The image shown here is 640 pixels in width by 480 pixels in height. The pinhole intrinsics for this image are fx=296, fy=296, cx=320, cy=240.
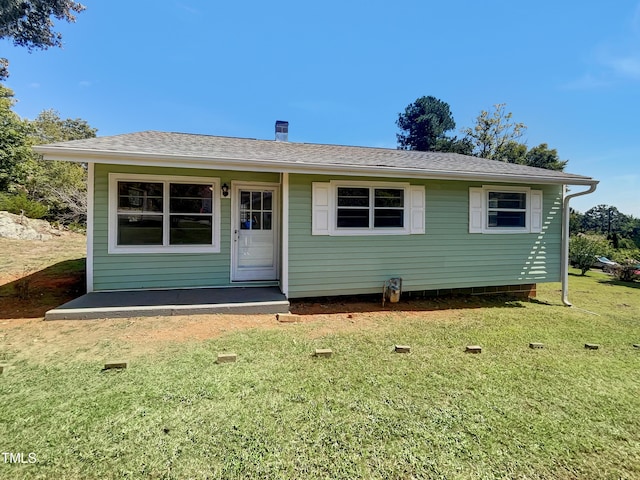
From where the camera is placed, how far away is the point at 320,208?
224 inches

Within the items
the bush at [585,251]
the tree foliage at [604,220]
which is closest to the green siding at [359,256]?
the bush at [585,251]

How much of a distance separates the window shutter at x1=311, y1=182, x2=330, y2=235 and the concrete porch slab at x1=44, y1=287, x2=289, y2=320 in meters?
1.44

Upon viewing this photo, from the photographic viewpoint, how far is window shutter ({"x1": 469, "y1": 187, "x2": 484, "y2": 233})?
6.51 meters

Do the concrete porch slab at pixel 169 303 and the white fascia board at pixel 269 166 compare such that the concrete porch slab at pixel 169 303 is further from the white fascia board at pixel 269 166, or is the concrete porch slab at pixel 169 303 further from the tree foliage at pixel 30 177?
the tree foliage at pixel 30 177

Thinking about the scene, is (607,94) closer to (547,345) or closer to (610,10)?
(610,10)

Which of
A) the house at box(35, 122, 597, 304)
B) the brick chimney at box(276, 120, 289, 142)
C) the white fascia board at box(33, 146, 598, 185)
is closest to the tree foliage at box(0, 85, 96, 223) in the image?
the house at box(35, 122, 597, 304)

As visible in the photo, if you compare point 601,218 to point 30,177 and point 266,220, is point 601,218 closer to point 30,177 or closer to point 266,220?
point 266,220

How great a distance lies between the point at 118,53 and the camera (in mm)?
14180

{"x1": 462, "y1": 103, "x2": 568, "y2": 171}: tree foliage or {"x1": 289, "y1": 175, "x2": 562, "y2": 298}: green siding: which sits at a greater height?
{"x1": 462, "y1": 103, "x2": 568, "y2": 171}: tree foliage

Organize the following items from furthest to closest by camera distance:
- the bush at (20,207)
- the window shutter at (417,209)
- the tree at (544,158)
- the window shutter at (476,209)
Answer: the tree at (544,158) → the bush at (20,207) → the window shutter at (476,209) → the window shutter at (417,209)

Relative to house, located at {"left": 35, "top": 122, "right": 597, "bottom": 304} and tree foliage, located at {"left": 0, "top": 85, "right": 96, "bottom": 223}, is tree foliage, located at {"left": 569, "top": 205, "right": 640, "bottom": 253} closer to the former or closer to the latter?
house, located at {"left": 35, "top": 122, "right": 597, "bottom": 304}

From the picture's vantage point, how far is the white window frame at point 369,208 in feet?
18.6

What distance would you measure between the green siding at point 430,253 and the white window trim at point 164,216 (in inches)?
60.6

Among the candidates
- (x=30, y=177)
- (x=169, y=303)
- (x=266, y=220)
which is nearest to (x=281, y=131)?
(x=266, y=220)
